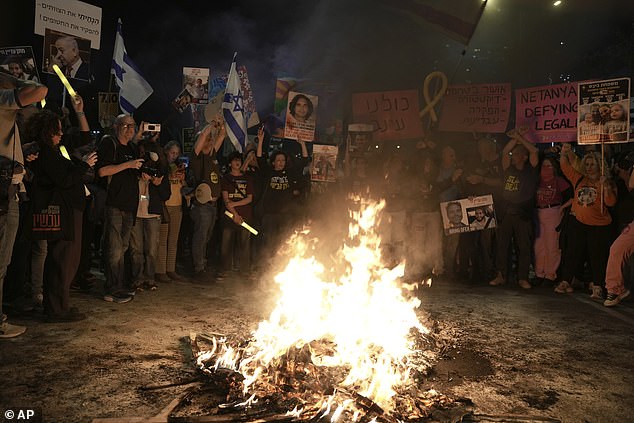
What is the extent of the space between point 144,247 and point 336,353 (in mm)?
4220

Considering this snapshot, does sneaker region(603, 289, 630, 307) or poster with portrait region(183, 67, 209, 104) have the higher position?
poster with portrait region(183, 67, 209, 104)

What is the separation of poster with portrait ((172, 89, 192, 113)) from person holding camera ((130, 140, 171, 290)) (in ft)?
13.1

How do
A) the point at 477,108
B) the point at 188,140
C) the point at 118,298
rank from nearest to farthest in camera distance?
the point at 118,298, the point at 477,108, the point at 188,140

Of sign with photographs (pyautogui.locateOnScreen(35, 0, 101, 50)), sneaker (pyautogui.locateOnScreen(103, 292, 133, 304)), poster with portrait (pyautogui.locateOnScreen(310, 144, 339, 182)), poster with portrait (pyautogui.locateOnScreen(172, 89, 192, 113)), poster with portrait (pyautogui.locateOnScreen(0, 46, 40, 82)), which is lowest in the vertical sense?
sneaker (pyautogui.locateOnScreen(103, 292, 133, 304))

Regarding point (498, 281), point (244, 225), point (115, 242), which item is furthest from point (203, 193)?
point (498, 281)

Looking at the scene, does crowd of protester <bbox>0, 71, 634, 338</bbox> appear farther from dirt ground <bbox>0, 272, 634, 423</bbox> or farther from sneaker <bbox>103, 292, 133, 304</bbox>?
dirt ground <bbox>0, 272, 634, 423</bbox>

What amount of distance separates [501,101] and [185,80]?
734 centimetres

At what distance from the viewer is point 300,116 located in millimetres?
10469

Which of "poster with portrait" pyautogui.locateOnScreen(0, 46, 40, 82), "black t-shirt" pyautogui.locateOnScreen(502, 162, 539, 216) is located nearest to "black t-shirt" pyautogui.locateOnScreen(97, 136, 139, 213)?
"poster with portrait" pyautogui.locateOnScreen(0, 46, 40, 82)

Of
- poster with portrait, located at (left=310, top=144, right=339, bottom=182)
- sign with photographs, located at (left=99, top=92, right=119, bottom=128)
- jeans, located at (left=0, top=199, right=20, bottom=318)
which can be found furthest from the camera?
poster with portrait, located at (left=310, top=144, right=339, bottom=182)

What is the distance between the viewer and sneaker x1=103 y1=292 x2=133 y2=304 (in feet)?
20.9

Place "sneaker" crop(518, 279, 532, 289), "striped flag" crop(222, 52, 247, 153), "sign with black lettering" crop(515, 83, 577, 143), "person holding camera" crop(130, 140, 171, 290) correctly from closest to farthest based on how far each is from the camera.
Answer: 1. "person holding camera" crop(130, 140, 171, 290)
2. "sneaker" crop(518, 279, 532, 289)
3. "sign with black lettering" crop(515, 83, 577, 143)
4. "striped flag" crop(222, 52, 247, 153)

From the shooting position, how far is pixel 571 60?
70.5ft

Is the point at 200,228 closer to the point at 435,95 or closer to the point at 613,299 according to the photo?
the point at 435,95
